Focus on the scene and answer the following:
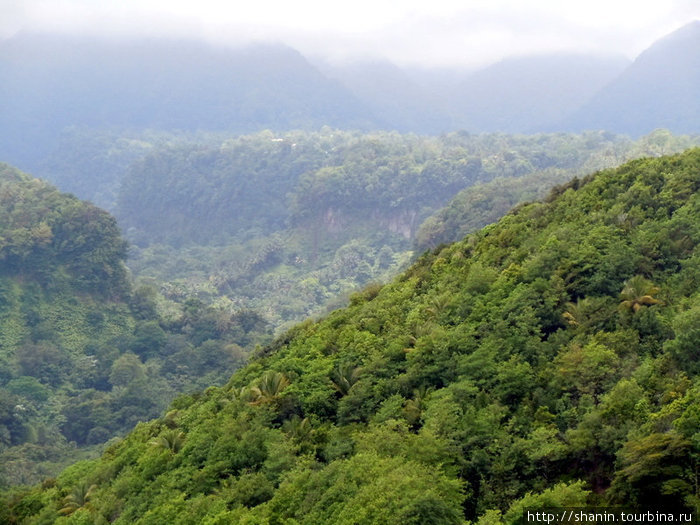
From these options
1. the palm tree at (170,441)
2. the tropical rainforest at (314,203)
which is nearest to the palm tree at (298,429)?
the palm tree at (170,441)

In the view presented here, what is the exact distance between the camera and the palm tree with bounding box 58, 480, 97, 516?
32188mm

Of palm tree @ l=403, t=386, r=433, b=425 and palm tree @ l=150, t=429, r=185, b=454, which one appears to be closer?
palm tree @ l=403, t=386, r=433, b=425

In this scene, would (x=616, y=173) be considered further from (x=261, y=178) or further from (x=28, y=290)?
(x=261, y=178)

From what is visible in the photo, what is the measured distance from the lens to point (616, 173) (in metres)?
37.8

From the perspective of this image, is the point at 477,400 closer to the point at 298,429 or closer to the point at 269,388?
the point at 298,429

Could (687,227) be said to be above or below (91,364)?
above

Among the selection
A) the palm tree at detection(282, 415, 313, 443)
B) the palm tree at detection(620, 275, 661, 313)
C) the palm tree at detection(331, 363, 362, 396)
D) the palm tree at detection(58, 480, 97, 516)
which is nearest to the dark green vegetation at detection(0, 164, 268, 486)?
the palm tree at detection(58, 480, 97, 516)

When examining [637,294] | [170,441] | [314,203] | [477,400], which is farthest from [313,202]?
[477,400]

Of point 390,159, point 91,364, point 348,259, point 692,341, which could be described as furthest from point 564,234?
point 390,159

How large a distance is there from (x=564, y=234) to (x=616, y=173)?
19.2 ft

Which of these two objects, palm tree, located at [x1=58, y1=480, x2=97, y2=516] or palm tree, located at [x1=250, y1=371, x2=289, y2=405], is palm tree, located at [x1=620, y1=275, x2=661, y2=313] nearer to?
palm tree, located at [x1=250, y1=371, x2=289, y2=405]

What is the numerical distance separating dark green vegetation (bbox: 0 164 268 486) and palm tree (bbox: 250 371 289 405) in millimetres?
33475

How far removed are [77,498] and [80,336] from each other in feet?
180

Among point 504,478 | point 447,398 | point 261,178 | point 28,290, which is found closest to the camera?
point 504,478
